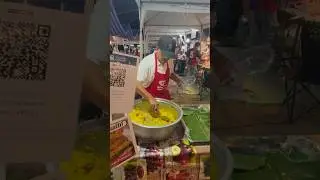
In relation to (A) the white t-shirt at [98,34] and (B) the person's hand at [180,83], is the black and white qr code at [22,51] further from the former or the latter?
(B) the person's hand at [180,83]

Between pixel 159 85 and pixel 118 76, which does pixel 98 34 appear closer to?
pixel 118 76

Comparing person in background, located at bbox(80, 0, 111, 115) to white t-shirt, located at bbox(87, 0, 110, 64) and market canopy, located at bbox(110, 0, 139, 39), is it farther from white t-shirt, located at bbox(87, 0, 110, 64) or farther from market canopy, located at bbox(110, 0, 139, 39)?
market canopy, located at bbox(110, 0, 139, 39)

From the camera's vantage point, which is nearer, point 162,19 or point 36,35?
point 36,35

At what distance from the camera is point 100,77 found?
19.3 inches

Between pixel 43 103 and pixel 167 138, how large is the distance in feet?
3.92

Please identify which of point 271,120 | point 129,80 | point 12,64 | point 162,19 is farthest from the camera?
point 162,19

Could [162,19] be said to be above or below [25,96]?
above

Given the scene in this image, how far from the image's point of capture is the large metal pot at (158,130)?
157 cm

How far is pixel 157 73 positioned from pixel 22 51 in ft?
3.86

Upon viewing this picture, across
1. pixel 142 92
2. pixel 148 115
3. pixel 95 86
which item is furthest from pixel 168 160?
pixel 95 86

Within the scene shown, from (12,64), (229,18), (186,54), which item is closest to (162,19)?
(186,54)

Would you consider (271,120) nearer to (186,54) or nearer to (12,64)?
(12,64)

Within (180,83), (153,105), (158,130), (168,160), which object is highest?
(180,83)

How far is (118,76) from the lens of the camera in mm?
1323
